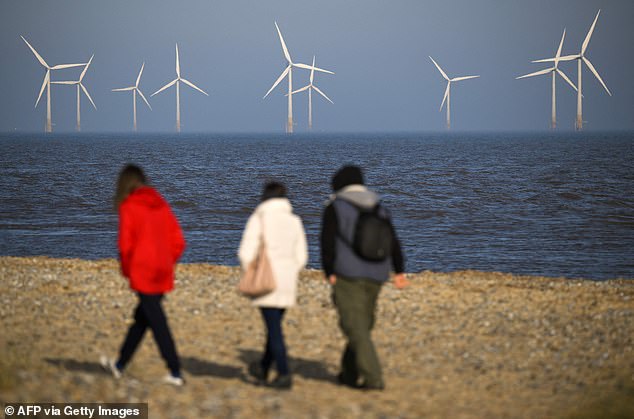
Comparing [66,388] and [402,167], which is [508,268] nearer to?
[66,388]

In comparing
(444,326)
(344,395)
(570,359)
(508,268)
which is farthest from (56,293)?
(508,268)

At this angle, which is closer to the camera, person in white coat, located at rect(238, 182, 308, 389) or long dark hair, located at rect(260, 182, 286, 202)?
person in white coat, located at rect(238, 182, 308, 389)

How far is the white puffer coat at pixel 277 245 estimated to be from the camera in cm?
782

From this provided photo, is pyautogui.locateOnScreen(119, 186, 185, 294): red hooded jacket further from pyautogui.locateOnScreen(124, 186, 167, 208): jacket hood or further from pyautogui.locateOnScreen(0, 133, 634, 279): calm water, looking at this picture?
pyautogui.locateOnScreen(0, 133, 634, 279): calm water

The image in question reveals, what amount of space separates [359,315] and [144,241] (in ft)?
6.65

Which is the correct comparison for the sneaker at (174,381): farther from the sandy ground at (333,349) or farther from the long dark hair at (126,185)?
the long dark hair at (126,185)

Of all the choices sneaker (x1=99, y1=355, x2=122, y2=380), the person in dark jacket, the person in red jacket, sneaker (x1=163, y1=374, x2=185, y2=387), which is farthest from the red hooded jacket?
the person in dark jacket

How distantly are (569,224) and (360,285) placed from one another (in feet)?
91.6

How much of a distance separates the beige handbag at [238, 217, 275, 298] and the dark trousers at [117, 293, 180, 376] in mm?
778

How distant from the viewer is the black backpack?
25.8 feet

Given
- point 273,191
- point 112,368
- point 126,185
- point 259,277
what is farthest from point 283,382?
point 126,185

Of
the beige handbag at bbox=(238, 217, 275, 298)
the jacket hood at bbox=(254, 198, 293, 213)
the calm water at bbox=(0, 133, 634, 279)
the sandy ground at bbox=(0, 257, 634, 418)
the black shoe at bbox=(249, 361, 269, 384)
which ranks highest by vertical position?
the jacket hood at bbox=(254, 198, 293, 213)

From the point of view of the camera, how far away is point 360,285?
798 cm

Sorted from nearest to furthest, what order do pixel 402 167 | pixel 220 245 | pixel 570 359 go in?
pixel 570 359
pixel 220 245
pixel 402 167
